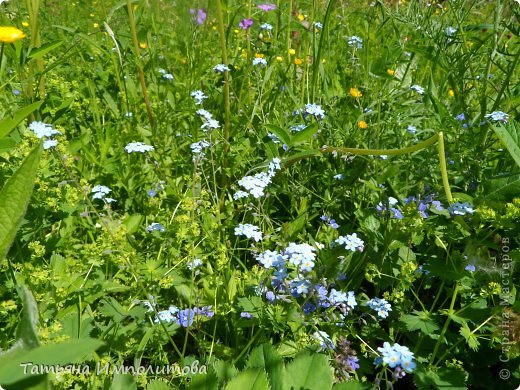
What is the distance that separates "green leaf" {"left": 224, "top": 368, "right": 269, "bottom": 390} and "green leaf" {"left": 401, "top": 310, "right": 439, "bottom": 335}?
21.7 inches

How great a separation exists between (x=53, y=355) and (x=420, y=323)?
1173mm

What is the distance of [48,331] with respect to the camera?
1.37 metres

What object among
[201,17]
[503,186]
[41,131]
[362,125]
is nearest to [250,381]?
Answer: [503,186]

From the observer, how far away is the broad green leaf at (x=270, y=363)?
1.30m

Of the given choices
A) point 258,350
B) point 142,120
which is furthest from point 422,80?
point 258,350

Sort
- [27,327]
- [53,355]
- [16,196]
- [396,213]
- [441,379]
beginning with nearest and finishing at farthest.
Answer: [53,355]
[27,327]
[16,196]
[441,379]
[396,213]

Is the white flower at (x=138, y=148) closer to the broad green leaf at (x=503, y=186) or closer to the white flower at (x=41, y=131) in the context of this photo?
the white flower at (x=41, y=131)

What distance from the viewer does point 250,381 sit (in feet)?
4.00

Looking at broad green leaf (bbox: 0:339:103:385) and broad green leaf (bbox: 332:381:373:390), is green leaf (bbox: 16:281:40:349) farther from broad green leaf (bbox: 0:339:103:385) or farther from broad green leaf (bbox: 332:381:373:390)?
broad green leaf (bbox: 332:381:373:390)

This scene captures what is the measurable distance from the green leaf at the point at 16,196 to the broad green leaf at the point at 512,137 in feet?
3.88

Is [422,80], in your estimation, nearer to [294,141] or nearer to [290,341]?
[294,141]

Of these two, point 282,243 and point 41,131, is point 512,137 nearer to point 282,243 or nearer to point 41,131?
point 282,243

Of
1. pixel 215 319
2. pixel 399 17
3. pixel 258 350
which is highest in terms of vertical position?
pixel 399 17

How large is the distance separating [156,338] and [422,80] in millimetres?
2167
